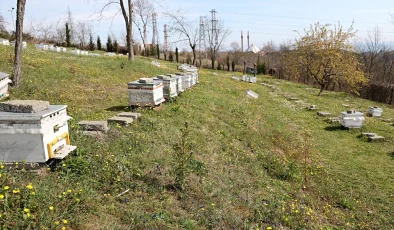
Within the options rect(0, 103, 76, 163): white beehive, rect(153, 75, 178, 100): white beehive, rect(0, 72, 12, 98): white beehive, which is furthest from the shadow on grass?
rect(0, 103, 76, 163): white beehive

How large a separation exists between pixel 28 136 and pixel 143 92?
5763mm

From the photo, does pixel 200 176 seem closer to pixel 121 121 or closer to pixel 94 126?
pixel 94 126

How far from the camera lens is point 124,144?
6.89 metres

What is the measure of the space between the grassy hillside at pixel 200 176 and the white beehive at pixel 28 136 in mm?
277

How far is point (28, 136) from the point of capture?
15.2ft

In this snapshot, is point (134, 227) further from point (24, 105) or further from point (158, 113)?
point (158, 113)

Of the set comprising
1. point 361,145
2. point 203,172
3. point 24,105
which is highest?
point 24,105

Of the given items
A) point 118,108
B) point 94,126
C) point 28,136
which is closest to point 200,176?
point 94,126

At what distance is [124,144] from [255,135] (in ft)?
16.8

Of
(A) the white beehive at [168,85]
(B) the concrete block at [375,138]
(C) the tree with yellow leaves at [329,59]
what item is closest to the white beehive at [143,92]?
(A) the white beehive at [168,85]

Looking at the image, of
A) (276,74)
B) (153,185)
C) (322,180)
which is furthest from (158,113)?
(276,74)

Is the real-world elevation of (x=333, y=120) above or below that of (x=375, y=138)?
above

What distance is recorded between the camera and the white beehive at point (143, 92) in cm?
1013

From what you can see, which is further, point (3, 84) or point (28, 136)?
point (3, 84)
